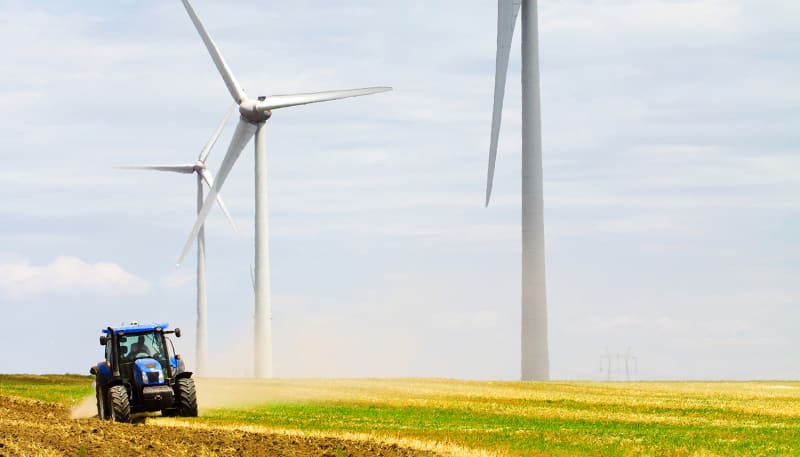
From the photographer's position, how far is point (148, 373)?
39250mm

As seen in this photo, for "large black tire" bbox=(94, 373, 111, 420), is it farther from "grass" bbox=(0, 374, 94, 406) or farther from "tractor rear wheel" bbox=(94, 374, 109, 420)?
"grass" bbox=(0, 374, 94, 406)

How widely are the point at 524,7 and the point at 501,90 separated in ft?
32.3

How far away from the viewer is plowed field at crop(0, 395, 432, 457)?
29594mm

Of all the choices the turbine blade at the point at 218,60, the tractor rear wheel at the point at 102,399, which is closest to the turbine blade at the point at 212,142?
the turbine blade at the point at 218,60

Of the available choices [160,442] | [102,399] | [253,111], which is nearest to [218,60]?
[253,111]

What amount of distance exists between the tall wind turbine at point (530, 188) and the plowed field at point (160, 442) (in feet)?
102

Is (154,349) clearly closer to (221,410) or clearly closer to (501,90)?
(221,410)

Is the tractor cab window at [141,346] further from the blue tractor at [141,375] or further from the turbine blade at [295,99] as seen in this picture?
the turbine blade at [295,99]

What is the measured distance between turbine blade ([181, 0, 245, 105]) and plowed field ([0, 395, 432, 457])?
44.5 meters

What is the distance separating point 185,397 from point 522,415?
483 inches

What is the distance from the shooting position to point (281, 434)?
35.0m

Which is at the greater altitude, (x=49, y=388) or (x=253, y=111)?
(x=253, y=111)

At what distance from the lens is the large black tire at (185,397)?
132ft

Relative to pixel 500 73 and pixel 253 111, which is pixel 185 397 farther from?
pixel 253 111
